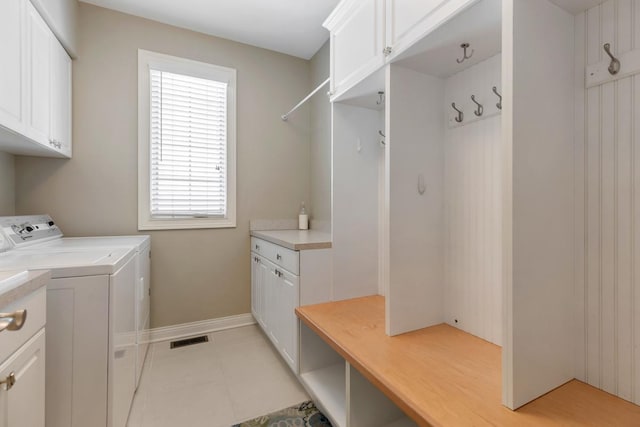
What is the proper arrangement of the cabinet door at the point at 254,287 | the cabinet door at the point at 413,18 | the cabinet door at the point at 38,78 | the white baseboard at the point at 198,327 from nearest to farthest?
the cabinet door at the point at 413,18, the cabinet door at the point at 38,78, the white baseboard at the point at 198,327, the cabinet door at the point at 254,287

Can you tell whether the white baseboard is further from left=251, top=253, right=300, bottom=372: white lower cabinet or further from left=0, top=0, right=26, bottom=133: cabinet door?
left=0, top=0, right=26, bottom=133: cabinet door

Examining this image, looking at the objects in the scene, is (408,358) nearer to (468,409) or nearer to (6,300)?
(468,409)

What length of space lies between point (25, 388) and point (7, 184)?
185 centimetres

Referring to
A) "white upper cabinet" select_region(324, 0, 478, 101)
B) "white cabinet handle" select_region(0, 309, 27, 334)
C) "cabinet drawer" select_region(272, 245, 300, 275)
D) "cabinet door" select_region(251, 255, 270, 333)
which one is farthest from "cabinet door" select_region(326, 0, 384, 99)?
"white cabinet handle" select_region(0, 309, 27, 334)

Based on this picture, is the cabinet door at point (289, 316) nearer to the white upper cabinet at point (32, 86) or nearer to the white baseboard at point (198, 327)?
the white baseboard at point (198, 327)

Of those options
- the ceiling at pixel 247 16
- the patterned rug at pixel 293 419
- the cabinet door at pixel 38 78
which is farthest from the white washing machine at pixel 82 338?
the ceiling at pixel 247 16

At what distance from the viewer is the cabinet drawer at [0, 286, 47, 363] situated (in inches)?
30.4

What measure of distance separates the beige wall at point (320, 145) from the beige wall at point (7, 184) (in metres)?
2.30

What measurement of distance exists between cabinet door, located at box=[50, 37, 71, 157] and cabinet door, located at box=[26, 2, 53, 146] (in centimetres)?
7

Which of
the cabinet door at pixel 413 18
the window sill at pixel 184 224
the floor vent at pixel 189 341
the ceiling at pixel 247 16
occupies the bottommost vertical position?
the floor vent at pixel 189 341

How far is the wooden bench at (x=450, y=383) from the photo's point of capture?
0.84 metres

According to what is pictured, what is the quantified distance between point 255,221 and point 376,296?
1.43m

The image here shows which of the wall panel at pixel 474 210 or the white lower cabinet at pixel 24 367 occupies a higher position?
the wall panel at pixel 474 210

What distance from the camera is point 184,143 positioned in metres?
2.61
